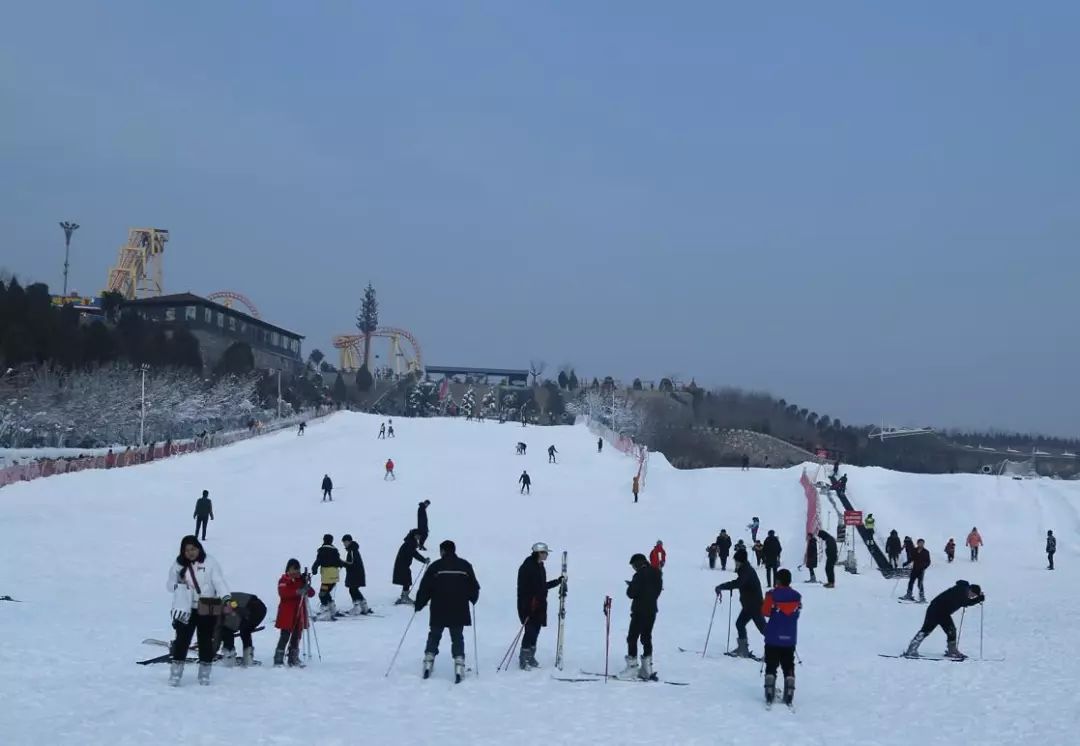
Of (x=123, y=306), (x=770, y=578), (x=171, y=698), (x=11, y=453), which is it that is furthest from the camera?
(x=123, y=306)

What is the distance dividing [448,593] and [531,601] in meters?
1.15

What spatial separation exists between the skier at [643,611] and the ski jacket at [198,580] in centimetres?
391

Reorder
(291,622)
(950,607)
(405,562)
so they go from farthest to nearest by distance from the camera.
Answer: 1. (405,562)
2. (950,607)
3. (291,622)

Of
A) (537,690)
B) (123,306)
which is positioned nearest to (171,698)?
(537,690)

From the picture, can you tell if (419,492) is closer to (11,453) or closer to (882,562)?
(882,562)

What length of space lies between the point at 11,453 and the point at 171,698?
45.7 m

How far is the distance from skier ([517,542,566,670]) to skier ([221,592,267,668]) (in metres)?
2.68

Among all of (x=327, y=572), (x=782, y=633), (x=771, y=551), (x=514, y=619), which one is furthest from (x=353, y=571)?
(x=771, y=551)

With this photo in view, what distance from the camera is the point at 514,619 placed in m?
16.0

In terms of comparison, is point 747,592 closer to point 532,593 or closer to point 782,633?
point 782,633

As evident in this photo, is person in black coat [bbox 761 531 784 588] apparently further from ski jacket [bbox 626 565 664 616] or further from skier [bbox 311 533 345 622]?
ski jacket [bbox 626 565 664 616]

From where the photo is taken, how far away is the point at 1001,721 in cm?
940

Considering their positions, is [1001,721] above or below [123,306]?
below

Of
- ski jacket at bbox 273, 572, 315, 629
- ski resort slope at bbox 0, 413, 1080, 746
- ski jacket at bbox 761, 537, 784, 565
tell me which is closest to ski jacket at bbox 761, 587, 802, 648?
ski resort slope at bbox 0, 413, 1080, 746
